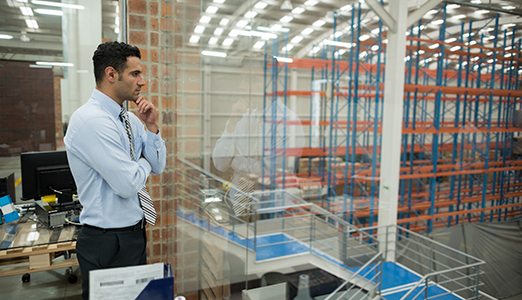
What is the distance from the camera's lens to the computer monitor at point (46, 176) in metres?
2.91

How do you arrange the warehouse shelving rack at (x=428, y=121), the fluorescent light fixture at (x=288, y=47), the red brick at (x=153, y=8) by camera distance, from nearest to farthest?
the warehouse shelving rack at (x=428, y=121)
the red brick at (x=153, y=8)
the fluorescent light fixture at (x=288, y=47)

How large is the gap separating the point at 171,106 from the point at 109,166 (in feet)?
4.10

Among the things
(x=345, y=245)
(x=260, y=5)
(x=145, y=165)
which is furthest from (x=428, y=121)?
(x=145, y=165)

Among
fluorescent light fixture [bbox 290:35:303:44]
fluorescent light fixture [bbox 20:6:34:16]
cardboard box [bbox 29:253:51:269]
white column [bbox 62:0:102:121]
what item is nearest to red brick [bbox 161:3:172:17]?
fluorescent light fixture [bbox 290:35:303:44]

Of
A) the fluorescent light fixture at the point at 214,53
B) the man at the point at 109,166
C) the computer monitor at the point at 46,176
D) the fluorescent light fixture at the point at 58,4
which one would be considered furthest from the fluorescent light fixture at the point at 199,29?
the fluorescent light fixture at the point at 58,4

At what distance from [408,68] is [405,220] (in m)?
1.07

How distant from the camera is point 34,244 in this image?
2340 millimetres

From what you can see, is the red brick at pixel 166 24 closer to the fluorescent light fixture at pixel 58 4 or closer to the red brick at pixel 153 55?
the red brick at pixel 153 55

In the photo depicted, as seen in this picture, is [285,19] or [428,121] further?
[285,19]

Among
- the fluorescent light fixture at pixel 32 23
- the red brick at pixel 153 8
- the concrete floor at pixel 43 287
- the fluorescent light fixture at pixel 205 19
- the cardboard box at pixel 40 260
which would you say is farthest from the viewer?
the fluorescent light fixture at pixel 32 23

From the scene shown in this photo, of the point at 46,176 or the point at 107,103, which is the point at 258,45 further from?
the point at 46,176

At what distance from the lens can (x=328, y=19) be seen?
8.98 ft

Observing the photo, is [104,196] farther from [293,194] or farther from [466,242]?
[293,194]

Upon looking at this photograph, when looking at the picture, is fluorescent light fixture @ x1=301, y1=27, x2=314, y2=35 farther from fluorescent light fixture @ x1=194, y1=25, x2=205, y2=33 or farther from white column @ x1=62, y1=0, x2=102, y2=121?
white column @ x1=62, y1=0, x2=102, y2=121
